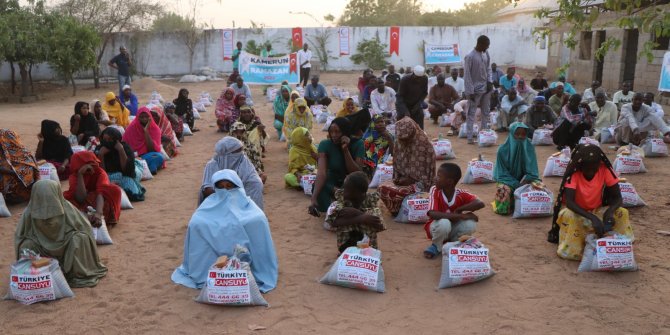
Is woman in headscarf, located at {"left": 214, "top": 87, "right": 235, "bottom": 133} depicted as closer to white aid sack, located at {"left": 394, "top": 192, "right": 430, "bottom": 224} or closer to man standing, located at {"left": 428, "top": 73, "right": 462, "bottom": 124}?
man standing, located at {"left": 428, "top": 73, "right": 462, "bottom": 124}

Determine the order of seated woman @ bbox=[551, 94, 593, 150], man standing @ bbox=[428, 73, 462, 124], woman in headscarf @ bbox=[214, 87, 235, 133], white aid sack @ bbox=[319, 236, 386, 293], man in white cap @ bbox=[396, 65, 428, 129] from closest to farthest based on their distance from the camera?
white aid sack @ bbox=[319, 236, 386, 293], seated woman @ bbox=[551, 94, 593, 150], man in white cap @ bbox=[396, 65, 428, 129], woman in headscarf @ bbox=[214, 87, 235, 133], man standing @ bbox=[428, 73, 462, 124]

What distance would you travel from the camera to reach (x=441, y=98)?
13898mm

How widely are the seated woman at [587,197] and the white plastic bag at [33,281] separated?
434 centimetres

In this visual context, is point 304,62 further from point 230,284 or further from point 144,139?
point 230,284

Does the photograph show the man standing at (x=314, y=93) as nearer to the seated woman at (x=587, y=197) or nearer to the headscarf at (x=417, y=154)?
the headscarf at (x=417, y=154)

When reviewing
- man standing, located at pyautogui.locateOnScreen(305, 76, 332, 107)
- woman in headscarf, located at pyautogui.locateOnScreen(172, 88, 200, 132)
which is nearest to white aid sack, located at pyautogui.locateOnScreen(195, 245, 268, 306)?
woman in headscarf, located at pyautogui.locateOnScreen(172, 88, 200, 132)

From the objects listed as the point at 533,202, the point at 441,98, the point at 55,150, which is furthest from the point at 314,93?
the point at 533,202

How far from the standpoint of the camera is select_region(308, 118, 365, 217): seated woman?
→ 6.50m

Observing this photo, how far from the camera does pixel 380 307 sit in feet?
15.3

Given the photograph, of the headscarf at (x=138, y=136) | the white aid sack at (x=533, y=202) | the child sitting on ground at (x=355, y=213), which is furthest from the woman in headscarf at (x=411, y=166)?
the headscarf at (x=138, y=136)

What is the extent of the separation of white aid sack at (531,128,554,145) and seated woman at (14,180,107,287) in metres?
8.45

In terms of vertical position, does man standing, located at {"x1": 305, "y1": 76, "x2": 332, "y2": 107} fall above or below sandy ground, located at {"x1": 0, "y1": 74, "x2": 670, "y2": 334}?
above

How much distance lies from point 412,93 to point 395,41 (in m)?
20.5

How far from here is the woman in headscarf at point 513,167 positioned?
22.3ft
